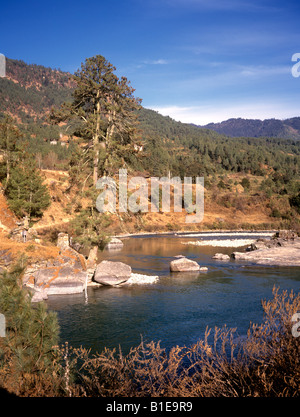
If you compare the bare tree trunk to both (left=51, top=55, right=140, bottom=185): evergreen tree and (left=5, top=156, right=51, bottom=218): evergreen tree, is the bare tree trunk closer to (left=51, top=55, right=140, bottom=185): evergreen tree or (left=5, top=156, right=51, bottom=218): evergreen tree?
(left=51, top=55, right=140, bottom=185): evergreen tree

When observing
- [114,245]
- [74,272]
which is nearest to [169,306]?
[74,272]

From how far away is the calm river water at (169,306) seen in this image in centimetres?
1418

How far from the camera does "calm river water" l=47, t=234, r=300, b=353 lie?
1418 cm

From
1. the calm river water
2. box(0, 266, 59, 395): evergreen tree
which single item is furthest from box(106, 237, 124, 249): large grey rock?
box(0, 266, 59, 395): evergreen tree

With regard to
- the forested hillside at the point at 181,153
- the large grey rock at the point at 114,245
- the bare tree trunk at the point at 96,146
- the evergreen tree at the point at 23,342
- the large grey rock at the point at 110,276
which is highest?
the forested hillside at the point at 181,153

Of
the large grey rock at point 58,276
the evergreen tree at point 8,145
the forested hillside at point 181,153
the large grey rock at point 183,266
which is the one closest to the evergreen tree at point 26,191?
the evergreen tree at point 8,145

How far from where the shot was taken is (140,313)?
672 inches

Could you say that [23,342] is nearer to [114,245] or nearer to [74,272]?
[74,272]

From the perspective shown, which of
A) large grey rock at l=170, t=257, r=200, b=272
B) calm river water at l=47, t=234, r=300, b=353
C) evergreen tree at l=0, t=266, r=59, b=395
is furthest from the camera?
large grey rock at l=170, t=257, r=200, b=272

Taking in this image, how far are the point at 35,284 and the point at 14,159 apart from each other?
71.6 feet

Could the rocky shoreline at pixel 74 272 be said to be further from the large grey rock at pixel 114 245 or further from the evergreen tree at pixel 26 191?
the large grey rock at pixel 114 245

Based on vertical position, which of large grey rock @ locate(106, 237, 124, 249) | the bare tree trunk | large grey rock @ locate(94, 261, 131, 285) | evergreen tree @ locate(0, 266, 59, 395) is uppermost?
the bare tree trunk
